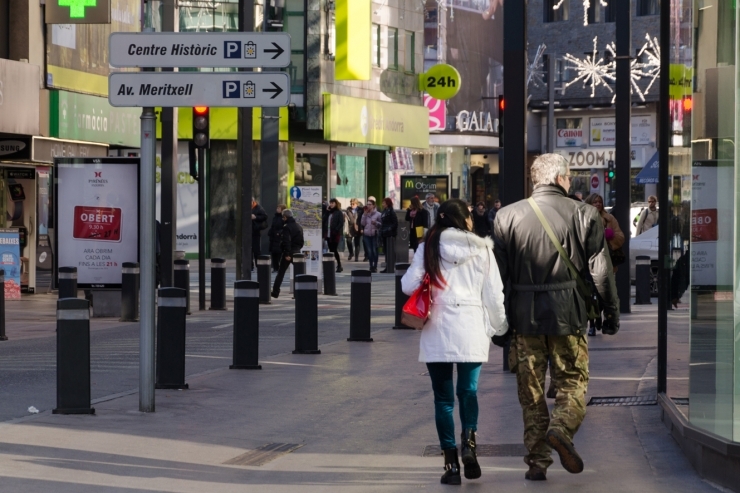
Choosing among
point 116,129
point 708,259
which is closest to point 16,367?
point 708,259

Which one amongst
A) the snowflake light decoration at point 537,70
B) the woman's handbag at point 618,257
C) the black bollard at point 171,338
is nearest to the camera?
the black bollard at point 171,338

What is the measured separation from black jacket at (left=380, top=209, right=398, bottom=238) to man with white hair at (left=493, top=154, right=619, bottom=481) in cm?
2648

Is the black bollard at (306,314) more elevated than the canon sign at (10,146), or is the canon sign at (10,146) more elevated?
the canon sign at (10,146)

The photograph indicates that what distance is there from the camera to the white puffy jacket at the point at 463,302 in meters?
8.21

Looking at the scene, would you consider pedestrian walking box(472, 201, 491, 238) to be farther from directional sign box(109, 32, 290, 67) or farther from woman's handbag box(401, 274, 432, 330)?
woman's handbag box(401, 274, 432, 330)

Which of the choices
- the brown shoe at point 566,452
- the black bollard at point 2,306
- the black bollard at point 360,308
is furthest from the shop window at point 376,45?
the brown shoe at point 566,452

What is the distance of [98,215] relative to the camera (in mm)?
21062

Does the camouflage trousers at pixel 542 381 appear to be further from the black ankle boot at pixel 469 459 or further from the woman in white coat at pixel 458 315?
the black ankle boot at pixel 469 459

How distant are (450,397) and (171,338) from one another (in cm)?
461

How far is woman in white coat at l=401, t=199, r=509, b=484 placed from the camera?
8203mm

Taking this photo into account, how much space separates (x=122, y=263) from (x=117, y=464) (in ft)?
40.5

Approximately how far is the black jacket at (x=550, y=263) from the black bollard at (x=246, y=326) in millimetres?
5814

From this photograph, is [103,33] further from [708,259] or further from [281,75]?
[708,259]

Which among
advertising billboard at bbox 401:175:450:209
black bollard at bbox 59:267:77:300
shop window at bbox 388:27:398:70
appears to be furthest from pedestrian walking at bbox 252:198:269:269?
shop window at bbox 388:27:398:70
